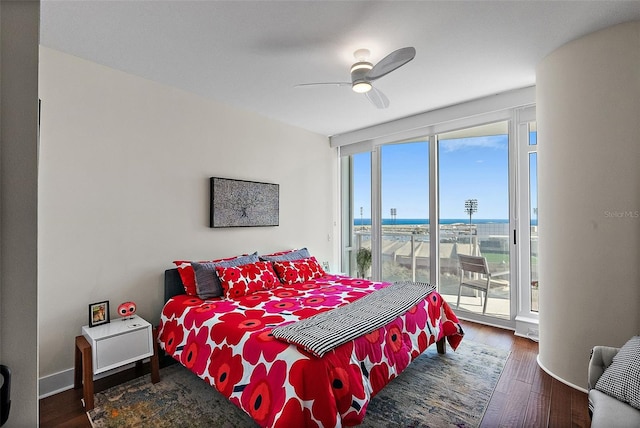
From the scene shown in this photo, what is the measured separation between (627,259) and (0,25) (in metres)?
3.25

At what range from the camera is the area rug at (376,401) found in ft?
6.48

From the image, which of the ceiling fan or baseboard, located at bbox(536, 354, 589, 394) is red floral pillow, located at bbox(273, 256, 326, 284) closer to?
the ceiling fan

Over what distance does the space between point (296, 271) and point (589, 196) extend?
267cm

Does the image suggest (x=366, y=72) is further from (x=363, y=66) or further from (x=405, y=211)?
(x=405, y=211)

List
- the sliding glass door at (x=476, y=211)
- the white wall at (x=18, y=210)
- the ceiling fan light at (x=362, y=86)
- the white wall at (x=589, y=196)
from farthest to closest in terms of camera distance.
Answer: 1. the sliding glass door at (x=476, y=211)
2. the ceiling fan light at (x=362, y=86)
3. the white wall at (x=589, y=196)
4. the white wall at (x=18, y=210)

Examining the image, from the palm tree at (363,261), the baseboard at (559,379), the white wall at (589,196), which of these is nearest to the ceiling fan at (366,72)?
the white wall at (589,196)

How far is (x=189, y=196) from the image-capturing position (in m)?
3.18

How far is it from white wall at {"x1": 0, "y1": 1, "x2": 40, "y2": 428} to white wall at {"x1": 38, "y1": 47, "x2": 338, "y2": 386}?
2.11m

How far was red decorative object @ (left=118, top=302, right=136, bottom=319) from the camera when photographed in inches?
98.9

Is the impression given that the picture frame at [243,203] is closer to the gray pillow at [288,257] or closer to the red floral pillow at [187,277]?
the gray pillow at [288,257]

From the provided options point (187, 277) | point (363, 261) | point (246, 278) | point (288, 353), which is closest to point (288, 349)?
point (288, 353)

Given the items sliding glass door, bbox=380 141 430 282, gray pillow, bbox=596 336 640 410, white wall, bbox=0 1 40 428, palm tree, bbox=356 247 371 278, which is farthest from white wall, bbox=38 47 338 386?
gray pillow, bbox=596 336 640 410

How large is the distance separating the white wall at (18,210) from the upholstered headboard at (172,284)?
2338mm

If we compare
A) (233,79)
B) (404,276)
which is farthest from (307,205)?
(233,79)
